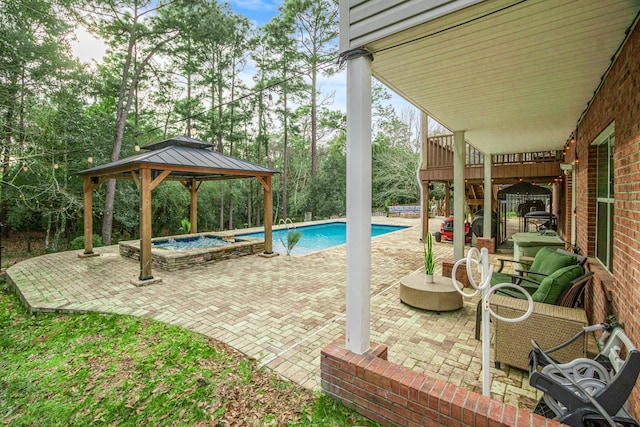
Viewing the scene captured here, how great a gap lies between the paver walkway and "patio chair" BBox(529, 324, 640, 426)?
58 cm

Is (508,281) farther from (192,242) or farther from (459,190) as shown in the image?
(192,242)

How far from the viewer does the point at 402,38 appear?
2178 mm

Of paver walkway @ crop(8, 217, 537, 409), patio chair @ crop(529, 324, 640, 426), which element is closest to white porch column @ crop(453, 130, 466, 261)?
paver walkway @ crop(8, 217, 537, 409)

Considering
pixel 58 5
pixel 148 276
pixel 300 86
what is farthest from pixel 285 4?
pixel 148 276

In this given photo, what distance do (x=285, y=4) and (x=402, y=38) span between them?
1806 cm

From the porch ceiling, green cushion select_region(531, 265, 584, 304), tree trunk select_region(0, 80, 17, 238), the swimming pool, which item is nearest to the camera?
the porch ceiling

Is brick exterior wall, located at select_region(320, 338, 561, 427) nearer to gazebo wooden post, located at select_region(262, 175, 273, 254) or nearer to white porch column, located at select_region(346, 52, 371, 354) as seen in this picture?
white porch column, located at select_region(346, 52, 371, 354)

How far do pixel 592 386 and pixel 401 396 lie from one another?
1122mm

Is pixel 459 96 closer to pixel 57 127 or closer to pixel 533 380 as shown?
pixel 533 380

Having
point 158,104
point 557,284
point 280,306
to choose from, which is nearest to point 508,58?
point 557,284

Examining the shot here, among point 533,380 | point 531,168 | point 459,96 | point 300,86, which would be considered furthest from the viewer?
point 300,86

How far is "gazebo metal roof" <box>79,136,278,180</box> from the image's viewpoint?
613cm

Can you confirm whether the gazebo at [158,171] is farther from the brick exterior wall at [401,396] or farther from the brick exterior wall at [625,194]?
the brick exterior wall at [625,194]

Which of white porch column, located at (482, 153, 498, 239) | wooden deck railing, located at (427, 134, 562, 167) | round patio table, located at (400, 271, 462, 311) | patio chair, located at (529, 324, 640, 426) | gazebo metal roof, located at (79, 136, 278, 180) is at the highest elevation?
wooden deck railing, located at (427, 134, 562, 167)
